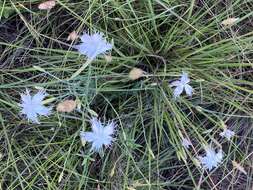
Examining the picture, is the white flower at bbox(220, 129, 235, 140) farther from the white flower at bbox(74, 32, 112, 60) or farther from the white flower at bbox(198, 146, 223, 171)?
the white flower at bbox(74, 32, 112, 60)

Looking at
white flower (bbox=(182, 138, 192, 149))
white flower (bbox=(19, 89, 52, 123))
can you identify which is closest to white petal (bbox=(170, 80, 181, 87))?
white flower (bbox=(182, 138, 192, 149))

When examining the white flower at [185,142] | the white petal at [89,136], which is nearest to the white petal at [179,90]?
the white flower at [185,142]

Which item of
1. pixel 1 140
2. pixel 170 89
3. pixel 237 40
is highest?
pixel 237 40

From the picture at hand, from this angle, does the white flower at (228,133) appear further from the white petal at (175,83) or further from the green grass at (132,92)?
the white petal at (175,83)

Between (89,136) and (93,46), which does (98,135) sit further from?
(93,46)

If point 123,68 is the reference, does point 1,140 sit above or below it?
below

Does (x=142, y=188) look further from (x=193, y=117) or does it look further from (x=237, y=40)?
(x=237, y=40)

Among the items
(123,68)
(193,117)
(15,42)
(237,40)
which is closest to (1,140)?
(15,42)
